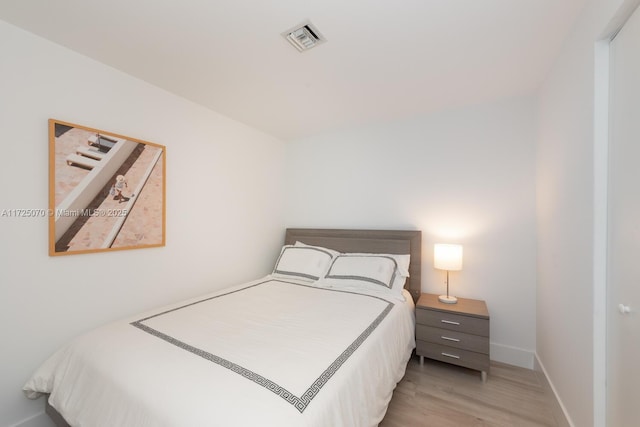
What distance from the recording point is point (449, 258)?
2.26 meters

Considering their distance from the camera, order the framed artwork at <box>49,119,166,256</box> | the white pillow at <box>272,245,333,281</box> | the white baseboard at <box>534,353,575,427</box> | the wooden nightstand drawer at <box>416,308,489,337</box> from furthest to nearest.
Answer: the white pillow at <box>272,245,333,281</box> < the wooden nightstand drawer at <box>416,308,489,337</box> < the framed artwork at <box>49,119,166,256</box> < the white baseboard at <box>534,353,575,427</box>

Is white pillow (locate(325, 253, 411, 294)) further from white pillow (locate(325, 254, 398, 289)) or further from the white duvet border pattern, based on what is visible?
the white duvet border pattern

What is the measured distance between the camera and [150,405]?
954 mm

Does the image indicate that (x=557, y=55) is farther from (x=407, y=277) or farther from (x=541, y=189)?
(x=407, y=277)

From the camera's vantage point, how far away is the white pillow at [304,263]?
2756mm

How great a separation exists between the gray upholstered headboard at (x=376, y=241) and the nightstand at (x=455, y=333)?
32 cm

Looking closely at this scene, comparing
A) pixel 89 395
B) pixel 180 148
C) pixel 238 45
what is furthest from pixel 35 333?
pixel 238 45

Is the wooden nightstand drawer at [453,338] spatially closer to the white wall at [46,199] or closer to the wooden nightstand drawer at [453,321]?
the wooden nightstand drawer at [453,321]

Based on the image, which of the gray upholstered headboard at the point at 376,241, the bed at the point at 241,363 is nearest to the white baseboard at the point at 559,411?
the bed at the point at 241,363

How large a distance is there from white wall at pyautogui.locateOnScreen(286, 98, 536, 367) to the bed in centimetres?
83

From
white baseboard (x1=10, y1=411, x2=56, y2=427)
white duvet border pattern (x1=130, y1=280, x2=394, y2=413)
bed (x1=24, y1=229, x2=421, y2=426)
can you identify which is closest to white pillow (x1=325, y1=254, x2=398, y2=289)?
bed (x1=24, y1=229, x2=421, y2=426)

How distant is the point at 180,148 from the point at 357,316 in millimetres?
2121

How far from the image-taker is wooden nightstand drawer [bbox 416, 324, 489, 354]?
79.4 inches

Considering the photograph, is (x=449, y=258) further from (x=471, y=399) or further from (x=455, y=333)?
(x=471, y=399)
